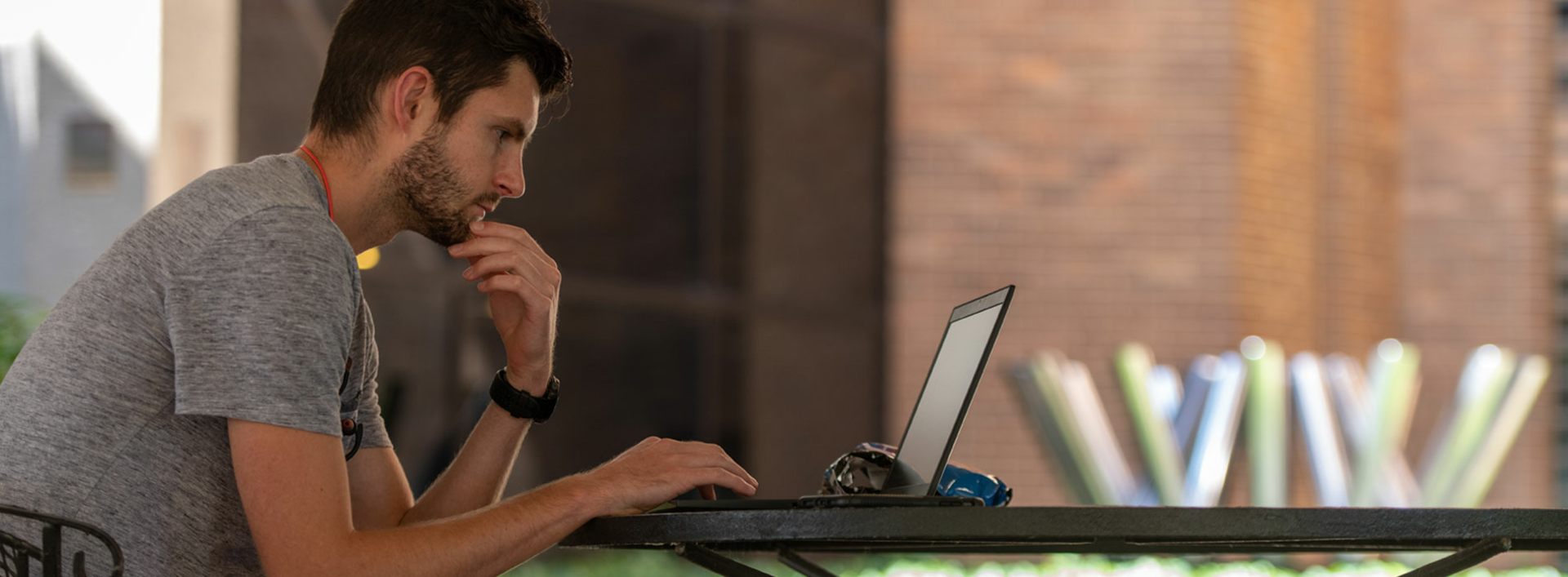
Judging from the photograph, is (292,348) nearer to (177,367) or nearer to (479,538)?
(177,367)

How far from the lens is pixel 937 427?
210 centimetres

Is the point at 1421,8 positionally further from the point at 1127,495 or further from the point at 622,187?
the point at 622,187

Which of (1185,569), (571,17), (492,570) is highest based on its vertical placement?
(571,17)

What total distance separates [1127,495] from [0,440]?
7190mm

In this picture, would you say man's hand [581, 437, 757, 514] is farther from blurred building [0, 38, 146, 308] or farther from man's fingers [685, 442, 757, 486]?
blurred building [0, 38, 146, 308]

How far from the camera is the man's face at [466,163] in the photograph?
198cm

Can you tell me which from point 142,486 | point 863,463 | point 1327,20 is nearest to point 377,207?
point 142,486

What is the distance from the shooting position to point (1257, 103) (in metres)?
9.45

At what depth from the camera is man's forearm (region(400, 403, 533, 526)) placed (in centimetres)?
234

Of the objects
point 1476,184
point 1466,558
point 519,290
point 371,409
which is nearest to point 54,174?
point 371,409

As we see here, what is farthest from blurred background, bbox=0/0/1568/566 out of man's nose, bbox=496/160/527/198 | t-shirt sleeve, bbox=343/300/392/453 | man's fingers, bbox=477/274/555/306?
man's nose, bbox=496/160/527/198

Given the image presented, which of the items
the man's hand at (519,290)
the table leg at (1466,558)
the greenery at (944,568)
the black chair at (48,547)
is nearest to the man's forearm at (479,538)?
the black chair at (48,547)

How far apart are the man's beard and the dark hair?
0.05 m

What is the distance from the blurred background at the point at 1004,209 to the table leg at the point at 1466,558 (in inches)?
258
